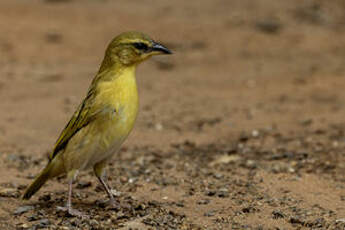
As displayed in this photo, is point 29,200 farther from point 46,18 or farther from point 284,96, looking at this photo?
point 46,18

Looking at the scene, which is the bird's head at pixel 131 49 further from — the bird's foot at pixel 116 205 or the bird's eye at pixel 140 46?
the bird's foot at pixel 116 205

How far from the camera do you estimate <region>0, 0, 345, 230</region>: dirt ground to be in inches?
230

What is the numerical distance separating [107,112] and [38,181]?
0.99 m

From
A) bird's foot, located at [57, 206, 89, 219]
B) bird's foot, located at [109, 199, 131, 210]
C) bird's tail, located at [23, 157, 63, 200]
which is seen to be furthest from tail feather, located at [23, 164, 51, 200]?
bird's foot, located at [109, 199, 131, 210]

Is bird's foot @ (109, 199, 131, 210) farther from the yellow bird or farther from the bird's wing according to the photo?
the bird's wing

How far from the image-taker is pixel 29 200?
599 cm

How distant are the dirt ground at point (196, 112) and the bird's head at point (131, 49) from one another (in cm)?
133

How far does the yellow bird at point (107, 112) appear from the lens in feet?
17.4

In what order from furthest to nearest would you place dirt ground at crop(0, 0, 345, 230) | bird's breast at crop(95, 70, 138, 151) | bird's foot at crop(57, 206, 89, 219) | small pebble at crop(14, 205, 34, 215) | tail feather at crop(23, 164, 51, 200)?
1. dirt ground at crop(0, 0, 345, 230)
2. tail feather at crop(23, 164, 51, 200)
3. small pebble at crop(14, 205, 34, 215)
4. bird's foot at crop(57, 206, 89, 219)
5. bird's breast at crop(95, 70, 138, 151)

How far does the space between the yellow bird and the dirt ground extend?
52 centimetres

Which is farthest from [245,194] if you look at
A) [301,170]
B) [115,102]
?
[115,102]

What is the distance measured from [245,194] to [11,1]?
1247 centimetres

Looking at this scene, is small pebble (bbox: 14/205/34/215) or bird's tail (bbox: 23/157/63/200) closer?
small pebble (bbox: 14/205/34/215)

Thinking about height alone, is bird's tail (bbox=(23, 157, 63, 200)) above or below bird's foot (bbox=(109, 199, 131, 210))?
above
